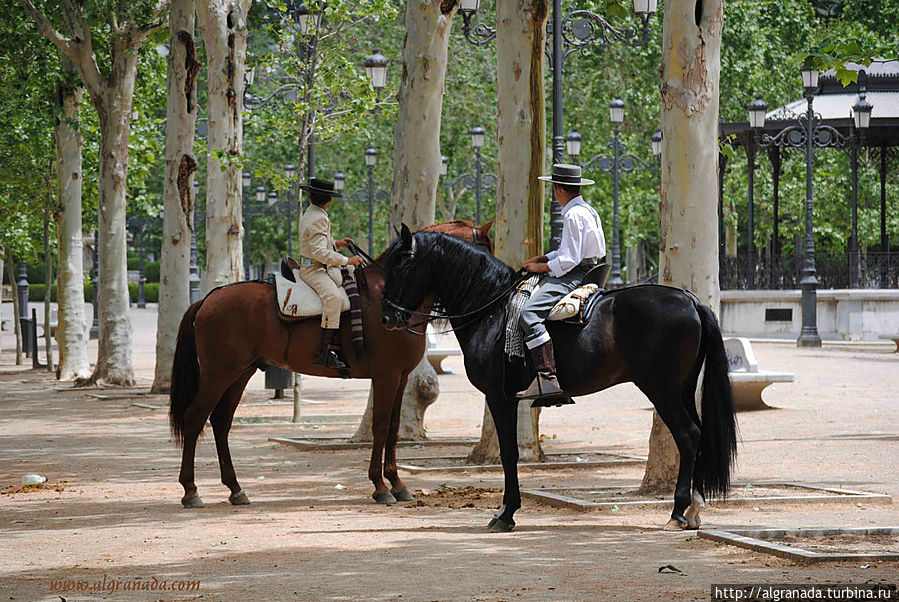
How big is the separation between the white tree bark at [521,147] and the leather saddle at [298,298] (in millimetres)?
2885

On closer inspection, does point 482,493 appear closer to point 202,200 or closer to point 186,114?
point 186,114

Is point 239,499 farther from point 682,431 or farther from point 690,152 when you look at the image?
point 690,152

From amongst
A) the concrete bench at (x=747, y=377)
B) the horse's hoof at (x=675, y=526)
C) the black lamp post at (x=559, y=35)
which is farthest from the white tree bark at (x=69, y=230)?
the horse's hoof at (x=675, y=526)

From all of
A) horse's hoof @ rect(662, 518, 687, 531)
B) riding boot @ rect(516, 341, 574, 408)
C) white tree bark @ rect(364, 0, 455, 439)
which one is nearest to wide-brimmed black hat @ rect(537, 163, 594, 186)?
riding boot @ rect(516, 341, 574, 408)

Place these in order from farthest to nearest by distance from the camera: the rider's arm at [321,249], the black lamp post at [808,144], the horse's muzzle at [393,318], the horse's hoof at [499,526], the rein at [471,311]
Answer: the black lamp post at [808,144], the rider's arm at [321,249], the horse's muzzle at [393,318], the rein at [471,311], the horse's hoof at [499,526]

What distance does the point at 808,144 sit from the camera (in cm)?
3600

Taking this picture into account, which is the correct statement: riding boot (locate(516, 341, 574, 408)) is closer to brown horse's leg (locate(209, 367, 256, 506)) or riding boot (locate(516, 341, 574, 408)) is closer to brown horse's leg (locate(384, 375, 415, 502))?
brown horse's leg (locate(384, 375, 415, 502))

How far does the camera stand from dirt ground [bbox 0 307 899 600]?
24.5 ft

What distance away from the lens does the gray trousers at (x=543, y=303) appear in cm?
980

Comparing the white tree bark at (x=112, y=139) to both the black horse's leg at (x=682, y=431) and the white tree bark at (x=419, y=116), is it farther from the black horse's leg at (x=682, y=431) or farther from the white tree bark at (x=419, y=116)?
the black horse's leg at (x=682, y=431)

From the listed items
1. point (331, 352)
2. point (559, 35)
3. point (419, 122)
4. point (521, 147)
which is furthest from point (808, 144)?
point (331, 352)

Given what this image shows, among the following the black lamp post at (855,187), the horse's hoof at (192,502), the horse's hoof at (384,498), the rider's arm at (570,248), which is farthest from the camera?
the black lamp post at (855,187)

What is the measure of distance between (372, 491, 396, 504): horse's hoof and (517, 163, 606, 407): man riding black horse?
183 centimetres

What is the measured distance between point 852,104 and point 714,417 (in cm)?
3388
